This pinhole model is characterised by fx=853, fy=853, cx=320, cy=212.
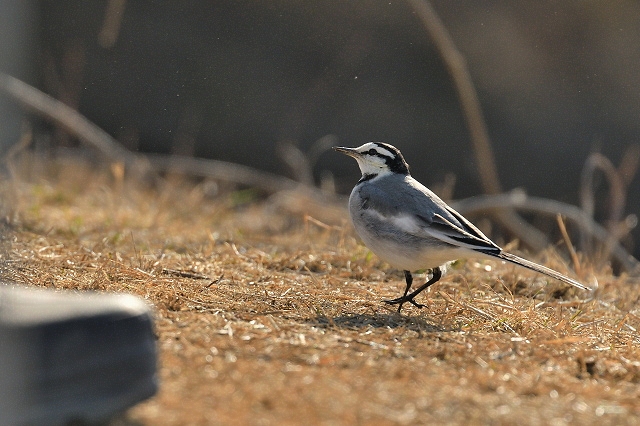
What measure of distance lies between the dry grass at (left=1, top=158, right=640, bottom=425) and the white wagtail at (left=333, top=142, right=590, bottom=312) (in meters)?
0.21

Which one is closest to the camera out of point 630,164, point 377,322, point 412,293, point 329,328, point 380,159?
point 329,328

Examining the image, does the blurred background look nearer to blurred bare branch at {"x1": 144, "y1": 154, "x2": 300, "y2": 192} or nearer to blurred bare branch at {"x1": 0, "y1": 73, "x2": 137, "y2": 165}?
blurred bare branch at {"x1": 144, "y1": 154, "x2": 300, "y2": 192}

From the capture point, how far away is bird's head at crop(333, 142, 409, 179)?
536 cm

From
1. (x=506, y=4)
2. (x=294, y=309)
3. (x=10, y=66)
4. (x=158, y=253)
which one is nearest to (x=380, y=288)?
(x=294, y=309)

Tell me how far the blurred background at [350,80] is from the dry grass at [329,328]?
6116mm

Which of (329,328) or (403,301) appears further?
(403,301)

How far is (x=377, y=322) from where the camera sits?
415 centimetres

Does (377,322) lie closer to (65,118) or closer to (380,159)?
(380,159)

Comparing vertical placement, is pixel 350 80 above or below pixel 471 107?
below

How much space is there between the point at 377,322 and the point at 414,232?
0.66 m

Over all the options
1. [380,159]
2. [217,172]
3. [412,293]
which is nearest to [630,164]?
[217,172]

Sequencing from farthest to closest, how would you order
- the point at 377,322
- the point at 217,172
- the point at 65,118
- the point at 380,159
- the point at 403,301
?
the point at 217,172 → the point at 65,118 → the point at 380,159 → the point at 403,301 → the point at 377,322

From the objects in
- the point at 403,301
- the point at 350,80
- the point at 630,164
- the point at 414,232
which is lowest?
the point at 630,164

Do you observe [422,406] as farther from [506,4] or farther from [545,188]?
[506,4]
